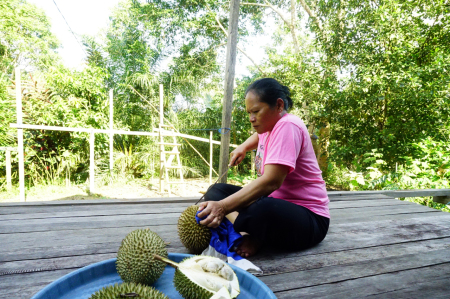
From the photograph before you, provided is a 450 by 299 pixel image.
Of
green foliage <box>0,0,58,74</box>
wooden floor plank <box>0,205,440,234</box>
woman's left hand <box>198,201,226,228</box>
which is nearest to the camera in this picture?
woman's left hand <box>198,201,226,228</box>

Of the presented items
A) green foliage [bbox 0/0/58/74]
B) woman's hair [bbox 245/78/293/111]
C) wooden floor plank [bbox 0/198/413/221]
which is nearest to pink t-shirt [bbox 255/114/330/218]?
woman's hair [bbox 245/78/293/111]

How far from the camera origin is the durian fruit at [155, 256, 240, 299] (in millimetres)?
700

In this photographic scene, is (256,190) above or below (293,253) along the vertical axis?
above

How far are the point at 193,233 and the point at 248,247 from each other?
0.93ft

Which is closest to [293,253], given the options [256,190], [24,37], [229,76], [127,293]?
[256,190]

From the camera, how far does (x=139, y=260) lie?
876 mm

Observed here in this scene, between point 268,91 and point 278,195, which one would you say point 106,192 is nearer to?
point 278,195

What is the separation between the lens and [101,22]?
12.9 metres

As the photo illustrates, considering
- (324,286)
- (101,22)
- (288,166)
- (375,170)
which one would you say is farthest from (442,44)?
(101,22)

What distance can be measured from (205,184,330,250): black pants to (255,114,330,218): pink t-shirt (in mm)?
75

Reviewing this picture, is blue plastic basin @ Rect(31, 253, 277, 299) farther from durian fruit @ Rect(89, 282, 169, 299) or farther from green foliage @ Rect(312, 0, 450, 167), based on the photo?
green foliage @ Rect(312, 0, 450, 167)

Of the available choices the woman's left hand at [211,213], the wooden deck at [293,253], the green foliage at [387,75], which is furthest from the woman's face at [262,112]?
the green foliage at [387,75]

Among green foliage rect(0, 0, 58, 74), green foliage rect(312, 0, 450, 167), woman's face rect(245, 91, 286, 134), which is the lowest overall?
woman's face rect(245, 91, 286, 134)

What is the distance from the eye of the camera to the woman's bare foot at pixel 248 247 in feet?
4.35
